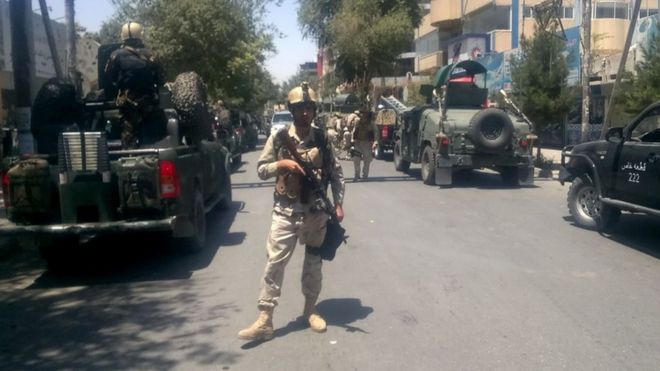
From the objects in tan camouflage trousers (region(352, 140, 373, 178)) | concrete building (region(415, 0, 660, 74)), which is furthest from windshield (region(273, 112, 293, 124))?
tan camouflage trousers (region(352, 140, 373, 178))

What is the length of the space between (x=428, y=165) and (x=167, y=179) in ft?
29.5

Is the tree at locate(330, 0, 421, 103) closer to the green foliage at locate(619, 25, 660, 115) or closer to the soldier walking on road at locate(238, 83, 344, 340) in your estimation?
the green foliage at locate(619, 25, 660, 115)

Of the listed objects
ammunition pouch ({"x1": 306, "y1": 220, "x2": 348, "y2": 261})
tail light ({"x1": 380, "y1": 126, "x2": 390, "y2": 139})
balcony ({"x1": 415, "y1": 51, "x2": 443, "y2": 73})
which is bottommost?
ammunition pouch ({"x1": 306, "y1": 220, "x2": 348, "y2": 261})

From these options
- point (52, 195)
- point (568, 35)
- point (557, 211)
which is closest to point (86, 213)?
point (52, 195)

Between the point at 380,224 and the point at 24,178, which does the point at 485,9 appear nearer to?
the point at 380,224

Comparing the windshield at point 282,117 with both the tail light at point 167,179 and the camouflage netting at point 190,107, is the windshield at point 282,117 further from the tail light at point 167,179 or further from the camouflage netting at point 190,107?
the tail light at point 167,179

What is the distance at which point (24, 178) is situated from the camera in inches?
283

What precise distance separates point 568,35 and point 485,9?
43.1ft

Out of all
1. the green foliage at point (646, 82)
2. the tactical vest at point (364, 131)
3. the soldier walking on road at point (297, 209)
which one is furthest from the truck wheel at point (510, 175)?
the soldier walking on road at point (297, 209)

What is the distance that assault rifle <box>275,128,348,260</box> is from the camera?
551cm

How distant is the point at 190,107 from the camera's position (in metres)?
9.06

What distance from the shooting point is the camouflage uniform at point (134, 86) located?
8500 millimetres

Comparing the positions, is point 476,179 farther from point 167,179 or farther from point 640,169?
point 167,179

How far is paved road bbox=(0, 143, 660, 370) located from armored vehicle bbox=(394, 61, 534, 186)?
13.4ft
